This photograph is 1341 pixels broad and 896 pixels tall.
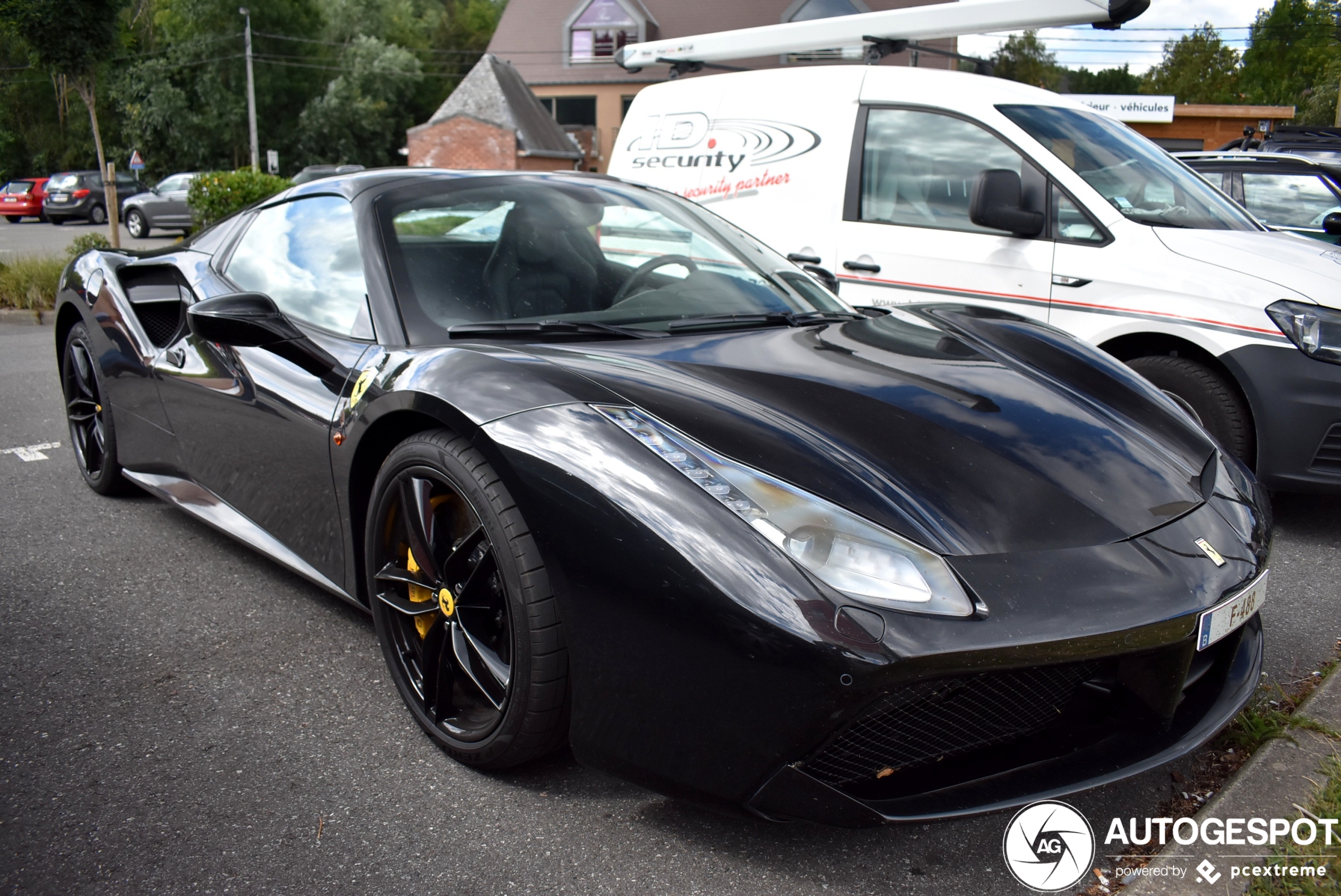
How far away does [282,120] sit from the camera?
46.7 metres

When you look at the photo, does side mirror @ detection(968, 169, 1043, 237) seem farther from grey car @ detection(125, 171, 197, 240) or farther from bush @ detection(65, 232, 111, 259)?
grey car @ detection(125, 171, 197, 240)

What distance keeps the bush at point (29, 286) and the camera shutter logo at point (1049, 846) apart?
9711mm

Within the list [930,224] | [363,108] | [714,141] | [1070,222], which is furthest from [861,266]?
[363,108]

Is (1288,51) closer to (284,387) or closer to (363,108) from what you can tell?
(363,108)

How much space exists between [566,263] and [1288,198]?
6146mm

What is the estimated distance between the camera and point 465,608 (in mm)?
2127

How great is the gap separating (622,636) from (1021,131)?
3596mm

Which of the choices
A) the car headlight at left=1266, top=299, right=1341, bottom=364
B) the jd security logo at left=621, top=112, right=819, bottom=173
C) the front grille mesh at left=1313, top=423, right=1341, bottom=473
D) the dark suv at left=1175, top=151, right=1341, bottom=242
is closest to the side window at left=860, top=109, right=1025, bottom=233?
the jd security logo at left=621, top=112, right=819, bottom=173

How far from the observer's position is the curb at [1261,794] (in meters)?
1.71

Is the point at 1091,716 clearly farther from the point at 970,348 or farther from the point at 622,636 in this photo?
the point at 970,348

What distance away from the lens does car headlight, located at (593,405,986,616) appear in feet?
5.30

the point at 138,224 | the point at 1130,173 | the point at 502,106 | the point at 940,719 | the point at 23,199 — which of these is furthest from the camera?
the point at 502,106

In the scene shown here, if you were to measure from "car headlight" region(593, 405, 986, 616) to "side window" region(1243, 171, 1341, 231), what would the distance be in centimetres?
638

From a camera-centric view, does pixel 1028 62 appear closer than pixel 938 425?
No
